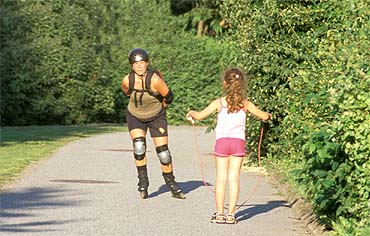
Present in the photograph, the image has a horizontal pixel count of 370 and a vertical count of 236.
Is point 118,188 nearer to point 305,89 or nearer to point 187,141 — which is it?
point 305,89

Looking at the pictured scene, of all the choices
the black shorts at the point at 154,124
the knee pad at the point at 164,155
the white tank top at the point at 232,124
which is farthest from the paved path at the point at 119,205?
the white tank top at the point at 232,124

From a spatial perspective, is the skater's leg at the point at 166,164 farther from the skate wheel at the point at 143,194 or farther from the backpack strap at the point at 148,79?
the backpack strap at the point at 148,79

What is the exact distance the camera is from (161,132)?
1385 cm

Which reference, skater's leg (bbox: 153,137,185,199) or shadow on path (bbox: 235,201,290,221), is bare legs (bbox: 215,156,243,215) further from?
skater's leg (bbox: 153,137,185,199)

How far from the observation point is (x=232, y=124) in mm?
11594

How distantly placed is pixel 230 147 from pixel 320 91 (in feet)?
4.28

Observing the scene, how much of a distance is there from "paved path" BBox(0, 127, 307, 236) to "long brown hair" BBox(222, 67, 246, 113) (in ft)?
4.21

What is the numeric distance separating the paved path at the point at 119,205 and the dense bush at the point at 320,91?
69 cm

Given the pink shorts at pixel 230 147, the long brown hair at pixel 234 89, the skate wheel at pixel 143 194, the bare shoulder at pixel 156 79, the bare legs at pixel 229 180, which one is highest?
the long brown hair at pixel 234 89

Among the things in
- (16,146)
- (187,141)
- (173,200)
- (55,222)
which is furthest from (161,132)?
(187,141)

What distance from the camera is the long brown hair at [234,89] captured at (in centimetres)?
1155

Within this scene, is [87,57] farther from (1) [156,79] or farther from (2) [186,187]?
(1) [156,79]

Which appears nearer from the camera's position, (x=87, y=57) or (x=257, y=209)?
(x=257, y=209)

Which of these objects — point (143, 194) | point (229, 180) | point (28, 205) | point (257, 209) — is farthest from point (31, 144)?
point (229, 180)
